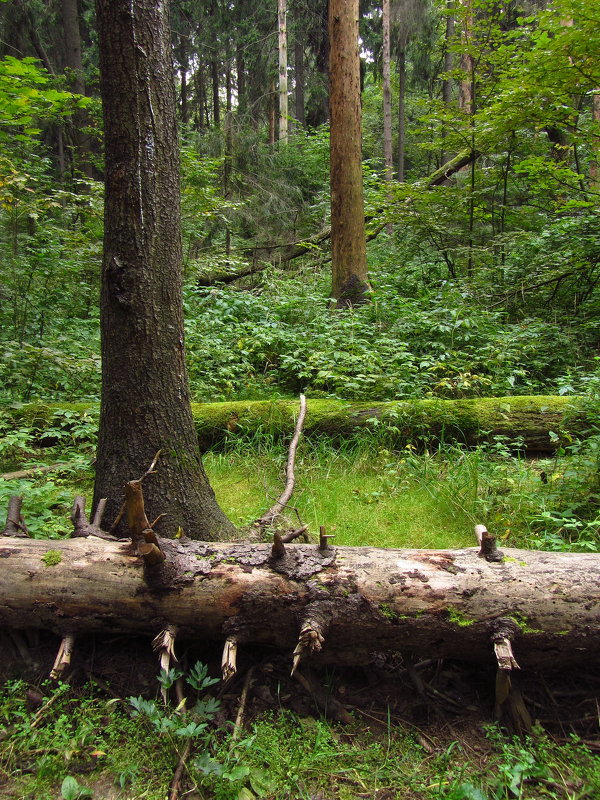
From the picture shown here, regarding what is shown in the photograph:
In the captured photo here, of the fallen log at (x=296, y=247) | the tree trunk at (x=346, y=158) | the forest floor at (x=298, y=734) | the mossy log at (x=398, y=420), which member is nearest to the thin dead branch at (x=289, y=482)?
the mossy log at (x=398, y=420)

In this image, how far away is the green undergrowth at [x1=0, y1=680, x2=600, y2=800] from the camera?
1803mm

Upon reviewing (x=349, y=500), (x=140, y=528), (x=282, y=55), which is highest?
(x=282, y=55)

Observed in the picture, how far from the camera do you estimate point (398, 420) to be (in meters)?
4.58

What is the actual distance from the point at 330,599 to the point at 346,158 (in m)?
7.18

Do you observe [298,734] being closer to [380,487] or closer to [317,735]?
[317,735]

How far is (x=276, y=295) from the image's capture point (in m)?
8.36

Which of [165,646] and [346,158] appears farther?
[346,158]

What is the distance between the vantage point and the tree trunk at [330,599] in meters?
2.13

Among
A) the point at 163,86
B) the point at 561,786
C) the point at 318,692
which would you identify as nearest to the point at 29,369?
the point at 163,86

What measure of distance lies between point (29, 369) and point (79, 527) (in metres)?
3.63

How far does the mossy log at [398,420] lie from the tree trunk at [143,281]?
1950 mm

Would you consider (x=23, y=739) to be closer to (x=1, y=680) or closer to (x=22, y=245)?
(x=1, y=680)

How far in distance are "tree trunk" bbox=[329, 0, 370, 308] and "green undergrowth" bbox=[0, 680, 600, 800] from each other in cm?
615

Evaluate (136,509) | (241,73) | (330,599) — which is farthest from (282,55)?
(330,599)
